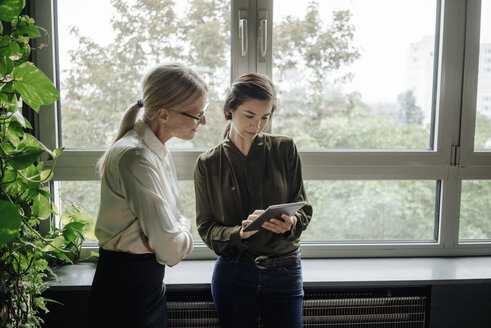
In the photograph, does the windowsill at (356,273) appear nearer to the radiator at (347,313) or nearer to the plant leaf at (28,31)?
the radiator at (347,313)

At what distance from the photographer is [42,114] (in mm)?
2055

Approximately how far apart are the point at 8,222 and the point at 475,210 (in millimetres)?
2349

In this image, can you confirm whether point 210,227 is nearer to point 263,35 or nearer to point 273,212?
point 273,212

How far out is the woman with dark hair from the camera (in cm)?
154

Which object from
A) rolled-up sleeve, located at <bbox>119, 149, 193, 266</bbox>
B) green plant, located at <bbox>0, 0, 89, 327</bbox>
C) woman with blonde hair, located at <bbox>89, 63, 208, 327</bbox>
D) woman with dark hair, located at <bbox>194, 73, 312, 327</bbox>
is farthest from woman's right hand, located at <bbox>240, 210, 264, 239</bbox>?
green plant, located at <bbox>0, 0, 89, 327</bbox>

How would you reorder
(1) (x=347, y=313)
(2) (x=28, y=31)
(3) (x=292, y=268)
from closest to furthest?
(2) (x=28, y=31)
(3) (x=292, y=268)
(1) (x=347, y=313)

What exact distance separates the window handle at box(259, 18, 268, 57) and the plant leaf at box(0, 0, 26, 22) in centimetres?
119

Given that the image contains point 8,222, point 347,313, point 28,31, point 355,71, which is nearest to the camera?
point 8,222

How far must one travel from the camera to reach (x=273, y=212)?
4.47 feet

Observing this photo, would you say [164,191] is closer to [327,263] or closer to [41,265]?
[41,265]

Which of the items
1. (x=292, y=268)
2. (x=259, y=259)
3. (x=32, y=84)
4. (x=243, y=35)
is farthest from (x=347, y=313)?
(x=32, y=84)

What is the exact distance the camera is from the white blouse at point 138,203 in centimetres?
115

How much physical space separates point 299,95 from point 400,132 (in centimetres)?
61

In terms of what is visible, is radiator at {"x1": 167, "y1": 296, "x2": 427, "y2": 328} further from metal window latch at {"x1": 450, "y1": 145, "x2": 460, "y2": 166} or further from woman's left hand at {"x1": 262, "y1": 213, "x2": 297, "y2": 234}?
metal window latch at {"x1": 450, "y1": 145, "x2": 460, "y2": 166}
